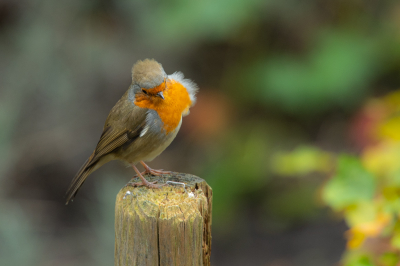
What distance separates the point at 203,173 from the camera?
5.61 meters

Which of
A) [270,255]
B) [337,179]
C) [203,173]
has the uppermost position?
[203,173]

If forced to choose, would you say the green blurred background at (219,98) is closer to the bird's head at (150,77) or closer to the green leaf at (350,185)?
the bird's head at (150,77)

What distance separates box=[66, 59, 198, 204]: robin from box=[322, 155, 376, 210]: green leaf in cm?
107

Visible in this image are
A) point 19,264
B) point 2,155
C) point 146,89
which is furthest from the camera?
point 2,155

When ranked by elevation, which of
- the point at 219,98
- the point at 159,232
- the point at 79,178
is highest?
the point at 219,98

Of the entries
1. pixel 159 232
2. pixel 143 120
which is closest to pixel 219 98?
pixel 143 120

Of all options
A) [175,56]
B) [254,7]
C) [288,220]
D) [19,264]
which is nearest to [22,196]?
[19,264]

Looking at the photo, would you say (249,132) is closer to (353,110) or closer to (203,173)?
(203,173)

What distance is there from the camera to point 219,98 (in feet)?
20.6

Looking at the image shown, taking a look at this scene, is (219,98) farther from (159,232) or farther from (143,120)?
(159,232)

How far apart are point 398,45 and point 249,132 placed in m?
2.09

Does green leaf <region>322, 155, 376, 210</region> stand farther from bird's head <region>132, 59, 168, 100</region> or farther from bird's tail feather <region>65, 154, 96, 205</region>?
bird's tail feather <region>65, 154, 96, 205</region>

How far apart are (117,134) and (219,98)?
3374 mm

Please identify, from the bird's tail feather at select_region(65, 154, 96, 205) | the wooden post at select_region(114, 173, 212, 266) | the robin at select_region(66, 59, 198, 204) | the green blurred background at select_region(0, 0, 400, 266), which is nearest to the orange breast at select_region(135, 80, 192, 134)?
the robin at select_region(66, 59, 198, 204)
